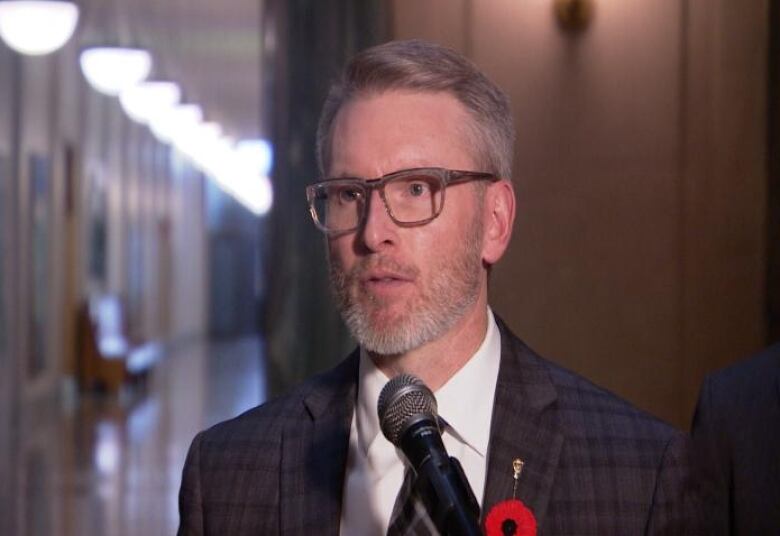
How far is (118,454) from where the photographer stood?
14016 mm

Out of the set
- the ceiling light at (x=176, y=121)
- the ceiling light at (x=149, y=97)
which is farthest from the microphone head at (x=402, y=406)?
the ceiling light at (x=176, y=121)

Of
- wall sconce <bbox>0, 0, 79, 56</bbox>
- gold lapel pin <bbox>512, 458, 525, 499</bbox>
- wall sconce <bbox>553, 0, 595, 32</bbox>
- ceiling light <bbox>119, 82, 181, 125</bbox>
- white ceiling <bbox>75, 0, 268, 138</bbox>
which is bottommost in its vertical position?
gold lapel pin <bbox>512, 458, 525, 499</bbox>

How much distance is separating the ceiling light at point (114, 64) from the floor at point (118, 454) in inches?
141

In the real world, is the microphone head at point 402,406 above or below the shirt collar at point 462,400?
above

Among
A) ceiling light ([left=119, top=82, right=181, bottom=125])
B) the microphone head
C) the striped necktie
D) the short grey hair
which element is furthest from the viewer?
ceiling light ([left=119, top=82, right=181, bottom=125])

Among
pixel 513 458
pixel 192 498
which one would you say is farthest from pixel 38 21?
pixel 513 458

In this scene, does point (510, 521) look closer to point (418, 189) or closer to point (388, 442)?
point (388, 442)

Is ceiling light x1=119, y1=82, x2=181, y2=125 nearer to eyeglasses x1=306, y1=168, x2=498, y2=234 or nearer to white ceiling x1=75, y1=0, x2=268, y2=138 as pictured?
white ceiling x1=75, y1=0, x2=268, y2=138

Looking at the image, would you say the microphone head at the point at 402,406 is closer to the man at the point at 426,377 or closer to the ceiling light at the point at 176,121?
the man at the point at 426,377

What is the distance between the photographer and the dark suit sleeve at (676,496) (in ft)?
6.88

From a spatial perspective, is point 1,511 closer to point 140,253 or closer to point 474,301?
point 474,301

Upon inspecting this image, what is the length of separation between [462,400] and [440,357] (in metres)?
0.07

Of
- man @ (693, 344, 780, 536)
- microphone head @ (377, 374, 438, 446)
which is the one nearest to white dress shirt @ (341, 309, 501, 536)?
microphone head @ (377, 374, 438, 446)

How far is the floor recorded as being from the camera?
9.94m
